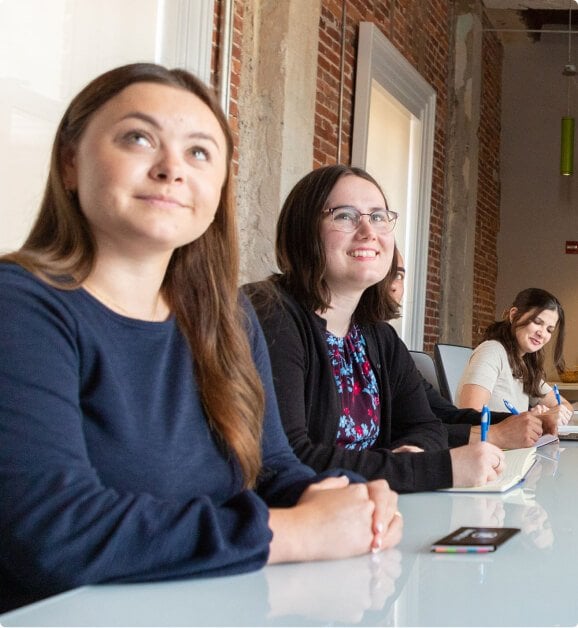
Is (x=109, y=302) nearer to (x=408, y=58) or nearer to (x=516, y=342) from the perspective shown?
(x=516, y=342)

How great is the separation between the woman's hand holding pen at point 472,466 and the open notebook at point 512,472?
0.01 meters

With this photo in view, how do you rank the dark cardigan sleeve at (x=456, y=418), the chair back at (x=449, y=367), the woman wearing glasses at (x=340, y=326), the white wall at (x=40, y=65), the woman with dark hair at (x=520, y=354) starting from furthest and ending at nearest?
the chair back at (x=449, y=367) < the woman with dark hair at (x=520, y=354) < the white wall at (x=40, y=65) < the dark cardigan sleeve at (x=456, y=418) < the woman wearing glasses at (x=340, y=326)

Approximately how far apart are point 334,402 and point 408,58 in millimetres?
6262

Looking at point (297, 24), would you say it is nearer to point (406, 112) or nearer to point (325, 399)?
point (406, 112)

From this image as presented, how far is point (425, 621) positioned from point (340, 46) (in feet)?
19.2

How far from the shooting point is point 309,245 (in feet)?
7.63

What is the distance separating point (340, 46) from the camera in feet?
21.1

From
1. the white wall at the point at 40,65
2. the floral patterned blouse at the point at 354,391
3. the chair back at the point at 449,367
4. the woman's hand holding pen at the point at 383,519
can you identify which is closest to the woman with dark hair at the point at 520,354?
the chair back at the point at 449,367

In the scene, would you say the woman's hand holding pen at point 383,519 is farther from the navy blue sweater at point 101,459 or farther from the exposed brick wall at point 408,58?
the exposed brick wall at point 408,58

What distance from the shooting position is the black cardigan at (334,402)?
6.10 ft

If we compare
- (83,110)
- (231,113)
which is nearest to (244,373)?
(83,110)

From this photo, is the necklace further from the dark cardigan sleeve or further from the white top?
the white top

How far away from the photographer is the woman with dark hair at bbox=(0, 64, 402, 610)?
1096 mm

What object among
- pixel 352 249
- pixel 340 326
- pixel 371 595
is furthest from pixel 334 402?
pixel 371 595
